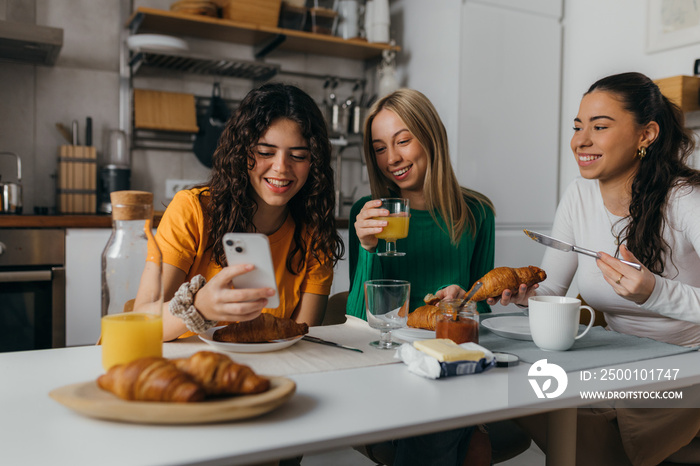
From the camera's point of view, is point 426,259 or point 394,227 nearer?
point 394,227

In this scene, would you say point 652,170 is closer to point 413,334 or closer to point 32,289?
point 413,334

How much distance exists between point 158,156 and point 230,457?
2.80 meters

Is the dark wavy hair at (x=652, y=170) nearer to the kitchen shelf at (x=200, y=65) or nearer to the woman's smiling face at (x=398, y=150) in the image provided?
→ the woman's smiling face at (x=398, y=150)

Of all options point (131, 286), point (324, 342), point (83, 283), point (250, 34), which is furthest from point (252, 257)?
point (250, 34)

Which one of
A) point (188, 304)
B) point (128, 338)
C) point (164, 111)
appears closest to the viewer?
point (128, 338)

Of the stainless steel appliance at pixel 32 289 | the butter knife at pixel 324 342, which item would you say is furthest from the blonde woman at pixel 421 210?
the stainless steel appliance at pixel 32 289

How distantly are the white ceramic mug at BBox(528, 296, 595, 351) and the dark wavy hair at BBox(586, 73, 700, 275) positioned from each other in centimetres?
57

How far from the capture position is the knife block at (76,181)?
2.85 metres

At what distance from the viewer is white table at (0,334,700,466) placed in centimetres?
65

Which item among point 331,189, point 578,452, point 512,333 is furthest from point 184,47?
point 578,452

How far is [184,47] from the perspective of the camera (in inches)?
115

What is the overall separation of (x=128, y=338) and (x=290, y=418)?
28 cm

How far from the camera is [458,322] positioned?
1092 mm

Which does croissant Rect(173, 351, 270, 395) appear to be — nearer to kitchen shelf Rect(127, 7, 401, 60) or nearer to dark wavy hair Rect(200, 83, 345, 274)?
dark wavy hair Rect(200, 83, 345, 274)
